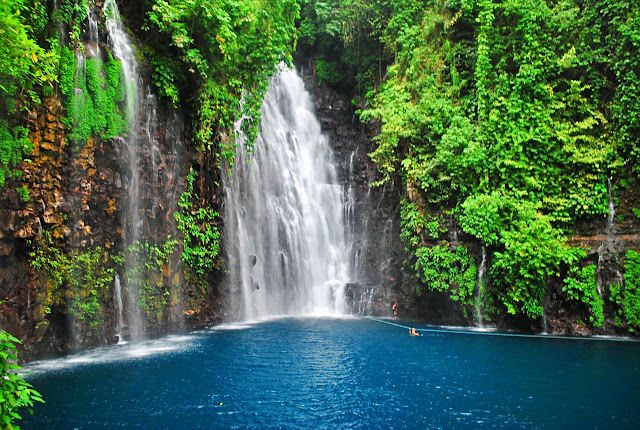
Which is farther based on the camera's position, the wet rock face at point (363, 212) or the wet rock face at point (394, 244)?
the wet rock face at point (363, 212)

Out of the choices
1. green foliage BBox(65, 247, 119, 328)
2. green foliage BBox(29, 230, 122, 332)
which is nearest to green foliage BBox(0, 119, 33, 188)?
green foliage BBox(29, 230, 122, 332)

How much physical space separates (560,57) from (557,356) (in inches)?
359

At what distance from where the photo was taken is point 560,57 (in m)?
13.5

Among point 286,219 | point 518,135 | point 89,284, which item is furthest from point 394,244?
point 89,284

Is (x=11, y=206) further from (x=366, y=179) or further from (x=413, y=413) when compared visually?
(x=366, y=179)

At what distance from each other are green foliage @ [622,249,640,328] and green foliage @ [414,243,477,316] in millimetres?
3945

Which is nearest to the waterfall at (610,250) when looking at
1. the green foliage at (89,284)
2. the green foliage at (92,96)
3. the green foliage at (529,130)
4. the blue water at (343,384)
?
the green foliage at (529,130)

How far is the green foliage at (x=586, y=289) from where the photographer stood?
12086 millimetres

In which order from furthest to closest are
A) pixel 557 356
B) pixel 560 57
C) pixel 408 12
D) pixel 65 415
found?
pixel 408 12
pixel 560 57
pixel 557 356
pixel 65 415

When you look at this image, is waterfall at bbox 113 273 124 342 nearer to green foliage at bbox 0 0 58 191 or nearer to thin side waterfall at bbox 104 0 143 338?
thin side waterfall at bbox 104 0 143 338

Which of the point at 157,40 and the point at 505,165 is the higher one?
the point at 157,40

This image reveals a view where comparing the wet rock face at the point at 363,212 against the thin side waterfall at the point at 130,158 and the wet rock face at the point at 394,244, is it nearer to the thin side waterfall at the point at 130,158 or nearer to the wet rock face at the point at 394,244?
the wet rock face at the point at 394,244

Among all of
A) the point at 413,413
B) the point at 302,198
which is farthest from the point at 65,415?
the point at 302,198

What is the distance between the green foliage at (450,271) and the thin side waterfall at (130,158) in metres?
8.88
